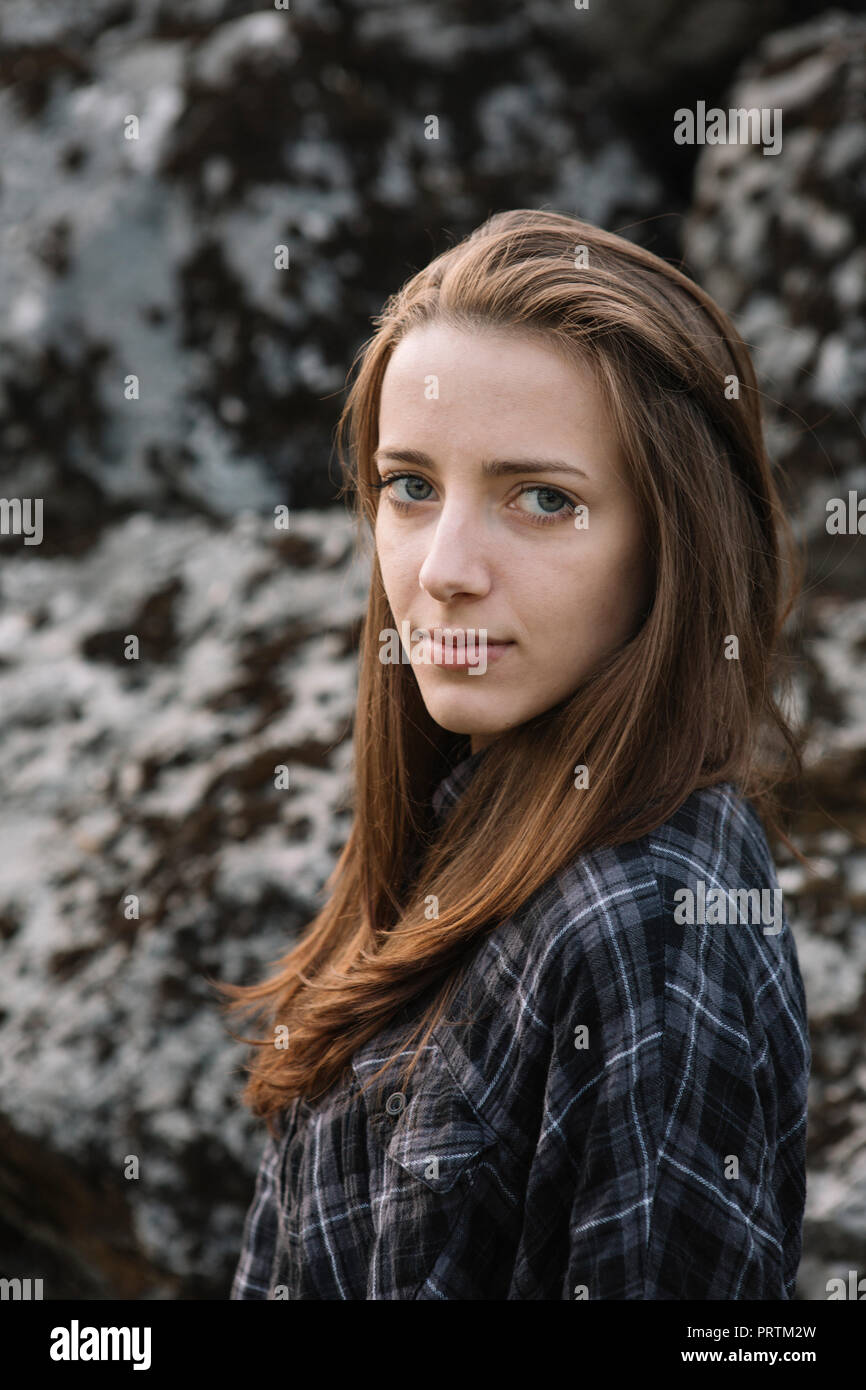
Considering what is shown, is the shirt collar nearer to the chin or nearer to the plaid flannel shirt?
the chin

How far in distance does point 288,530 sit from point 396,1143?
2317 millimetres

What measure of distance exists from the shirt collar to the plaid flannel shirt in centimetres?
26

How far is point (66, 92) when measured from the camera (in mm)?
3908

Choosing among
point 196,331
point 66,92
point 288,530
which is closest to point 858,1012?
point 288,530

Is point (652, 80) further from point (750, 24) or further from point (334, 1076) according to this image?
point (334, 1076)

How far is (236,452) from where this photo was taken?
3.57 meters

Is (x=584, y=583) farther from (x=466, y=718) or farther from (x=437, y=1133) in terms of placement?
(x=437, y=1133)

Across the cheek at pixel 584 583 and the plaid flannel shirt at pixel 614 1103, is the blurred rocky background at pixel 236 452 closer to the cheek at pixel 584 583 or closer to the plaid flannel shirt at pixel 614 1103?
the plaid flannel shirt at pixel 614 1103

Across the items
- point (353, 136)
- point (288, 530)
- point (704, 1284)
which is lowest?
point (704, 1284)

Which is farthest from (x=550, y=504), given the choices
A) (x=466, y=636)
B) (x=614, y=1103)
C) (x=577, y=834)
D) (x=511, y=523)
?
(x=614, y=1103)

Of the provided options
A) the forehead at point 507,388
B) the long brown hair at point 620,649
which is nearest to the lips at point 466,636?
the long brown hair at point 620,649

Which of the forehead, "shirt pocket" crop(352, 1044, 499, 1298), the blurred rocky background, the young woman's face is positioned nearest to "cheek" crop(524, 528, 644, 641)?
the young woman's face

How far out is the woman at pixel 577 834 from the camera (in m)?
1.18

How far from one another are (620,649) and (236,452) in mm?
2477
